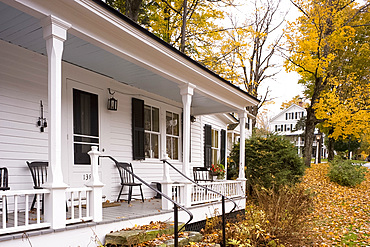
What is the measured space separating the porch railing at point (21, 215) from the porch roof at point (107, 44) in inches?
84.3

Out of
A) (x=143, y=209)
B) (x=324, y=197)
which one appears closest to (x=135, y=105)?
(x=143, y=209)

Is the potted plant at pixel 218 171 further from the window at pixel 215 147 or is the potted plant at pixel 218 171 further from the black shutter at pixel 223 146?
the black shutter at pixel 223 146

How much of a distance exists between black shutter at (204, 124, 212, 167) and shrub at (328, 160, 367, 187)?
6.21 m

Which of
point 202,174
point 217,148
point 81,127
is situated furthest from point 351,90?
point 81,127

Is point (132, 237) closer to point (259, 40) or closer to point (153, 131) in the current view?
point (153, 131)

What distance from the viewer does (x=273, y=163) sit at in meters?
10.2

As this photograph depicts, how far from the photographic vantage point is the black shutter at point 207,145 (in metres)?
11.3

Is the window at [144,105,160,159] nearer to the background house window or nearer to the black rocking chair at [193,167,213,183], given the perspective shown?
the background house window

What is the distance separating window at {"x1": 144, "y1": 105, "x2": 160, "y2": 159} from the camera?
7.90 meters

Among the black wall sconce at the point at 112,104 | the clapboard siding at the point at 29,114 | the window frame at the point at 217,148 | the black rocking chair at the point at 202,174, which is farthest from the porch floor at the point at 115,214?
the window frame at the point at 217,148

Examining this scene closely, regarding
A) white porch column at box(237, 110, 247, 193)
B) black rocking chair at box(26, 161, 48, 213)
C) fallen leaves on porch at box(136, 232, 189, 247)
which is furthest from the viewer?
white porch column at box(237, 110, 247, 193)

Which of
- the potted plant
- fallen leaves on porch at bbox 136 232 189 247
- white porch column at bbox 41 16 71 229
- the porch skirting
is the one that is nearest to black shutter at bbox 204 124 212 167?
the potted plant

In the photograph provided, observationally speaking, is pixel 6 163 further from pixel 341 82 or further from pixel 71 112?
pixel 341 82

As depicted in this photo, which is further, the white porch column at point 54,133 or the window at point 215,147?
the window at point 215,147
